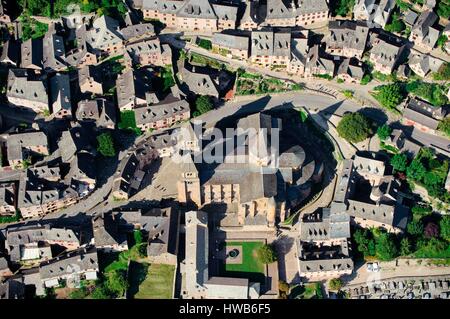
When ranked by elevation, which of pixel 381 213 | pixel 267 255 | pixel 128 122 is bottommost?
pixel 267 255

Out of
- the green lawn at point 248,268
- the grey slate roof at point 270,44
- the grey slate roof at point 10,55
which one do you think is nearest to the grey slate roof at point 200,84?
the grey slate roof at point 270,44

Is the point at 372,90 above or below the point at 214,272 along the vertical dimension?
above

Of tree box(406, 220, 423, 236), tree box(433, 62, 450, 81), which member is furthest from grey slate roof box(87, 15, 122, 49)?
tree box(406, 220, 423, 236)

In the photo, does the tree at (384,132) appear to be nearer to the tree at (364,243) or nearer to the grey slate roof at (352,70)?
the grey slate roof at (352,70)

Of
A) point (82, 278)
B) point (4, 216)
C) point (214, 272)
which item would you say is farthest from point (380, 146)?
point (4, 216)

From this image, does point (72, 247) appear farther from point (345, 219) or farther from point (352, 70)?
point (352, 70)

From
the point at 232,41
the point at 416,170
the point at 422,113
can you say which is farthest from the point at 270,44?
the point at 416,170

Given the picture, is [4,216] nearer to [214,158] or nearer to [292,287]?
[214,158]
